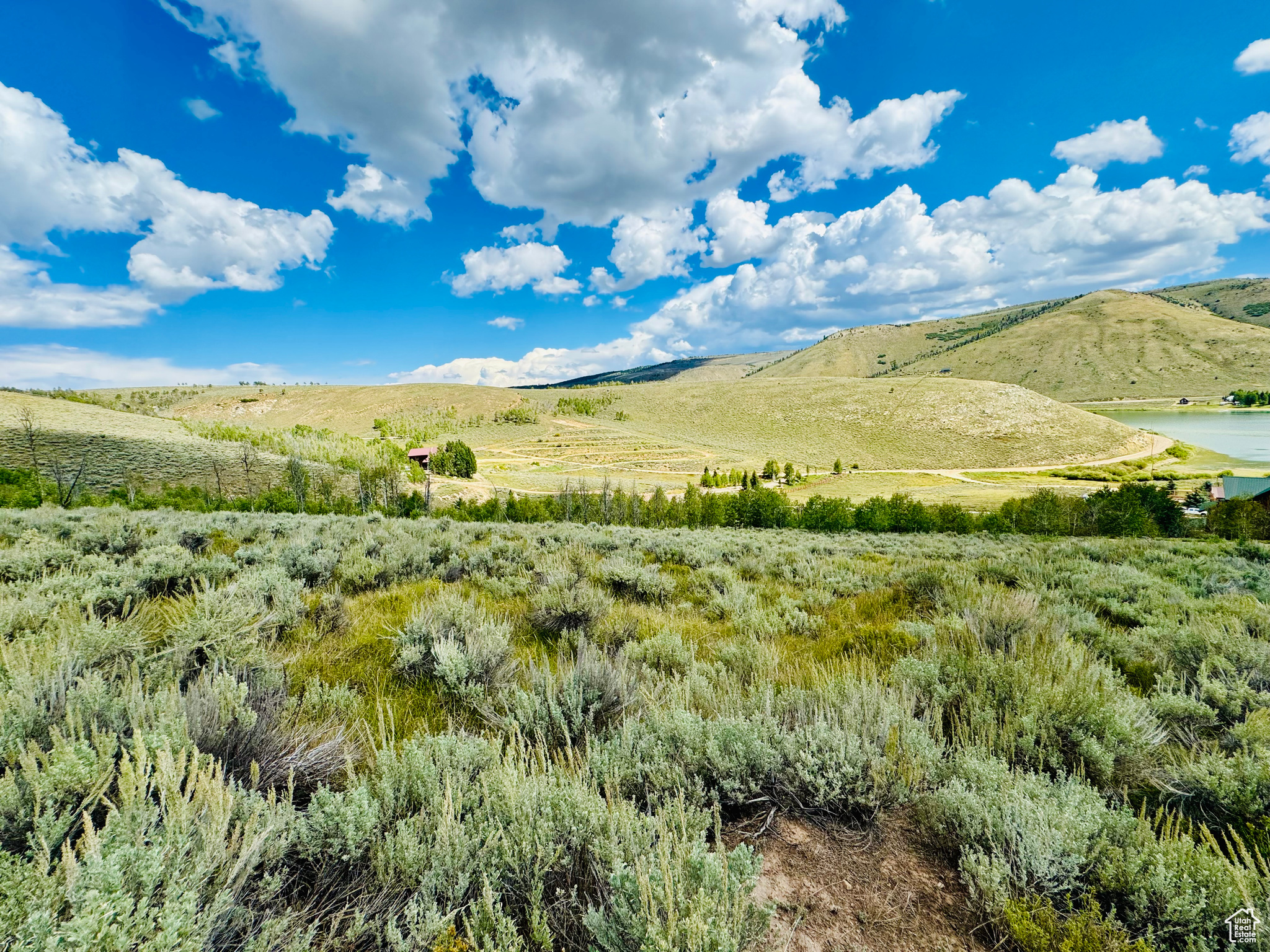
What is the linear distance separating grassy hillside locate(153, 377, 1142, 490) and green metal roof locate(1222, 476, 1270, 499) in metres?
34.2

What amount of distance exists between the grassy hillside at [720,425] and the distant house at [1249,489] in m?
34.1

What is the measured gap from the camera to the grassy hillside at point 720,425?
270 ft

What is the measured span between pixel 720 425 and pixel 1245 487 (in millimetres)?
73167

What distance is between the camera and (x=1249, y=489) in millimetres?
43188

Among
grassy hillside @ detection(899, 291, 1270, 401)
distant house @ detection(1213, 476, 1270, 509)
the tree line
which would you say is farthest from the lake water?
the tree line

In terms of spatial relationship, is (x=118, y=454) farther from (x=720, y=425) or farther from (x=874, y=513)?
(x=720, y=425)

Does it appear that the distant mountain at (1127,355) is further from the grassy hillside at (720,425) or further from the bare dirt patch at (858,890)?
the bare dirt patch at (858,890)

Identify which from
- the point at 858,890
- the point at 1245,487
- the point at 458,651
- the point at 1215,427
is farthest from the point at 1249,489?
the point at 1215,427

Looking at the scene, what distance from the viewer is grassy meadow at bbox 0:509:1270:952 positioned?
149cm

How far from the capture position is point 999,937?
1.70m

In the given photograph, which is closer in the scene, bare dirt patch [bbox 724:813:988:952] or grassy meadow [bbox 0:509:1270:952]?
grassy meadow [bbox 0:509:1270:952]

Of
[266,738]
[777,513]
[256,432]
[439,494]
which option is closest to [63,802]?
[266,738]

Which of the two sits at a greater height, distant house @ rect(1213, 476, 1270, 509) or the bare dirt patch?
the bare dirt patch

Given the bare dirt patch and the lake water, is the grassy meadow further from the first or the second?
the lake water
